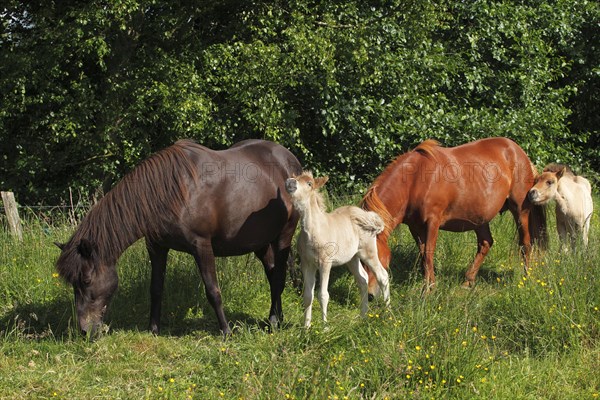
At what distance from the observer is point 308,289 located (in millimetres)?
6055

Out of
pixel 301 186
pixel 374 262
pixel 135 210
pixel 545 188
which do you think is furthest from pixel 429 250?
pixel 135 210

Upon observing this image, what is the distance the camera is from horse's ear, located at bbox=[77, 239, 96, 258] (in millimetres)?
5742

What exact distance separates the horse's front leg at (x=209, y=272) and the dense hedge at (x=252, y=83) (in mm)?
4371

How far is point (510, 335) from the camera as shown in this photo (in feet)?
18.4

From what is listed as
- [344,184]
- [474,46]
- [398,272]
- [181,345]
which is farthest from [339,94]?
[181,345]

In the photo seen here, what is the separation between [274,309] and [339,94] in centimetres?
558

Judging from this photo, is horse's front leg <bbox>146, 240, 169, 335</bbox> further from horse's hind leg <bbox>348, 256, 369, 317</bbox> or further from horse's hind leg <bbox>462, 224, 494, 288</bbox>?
horse's hind leg <bbox>462, 224, 494, 288</bbox>

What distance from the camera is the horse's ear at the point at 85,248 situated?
5742mm

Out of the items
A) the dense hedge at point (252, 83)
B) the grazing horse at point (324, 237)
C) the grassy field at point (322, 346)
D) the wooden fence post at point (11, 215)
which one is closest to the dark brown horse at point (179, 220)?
the grassy field at point (322, 346)

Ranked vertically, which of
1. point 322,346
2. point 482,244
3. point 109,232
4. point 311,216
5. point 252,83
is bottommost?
point 482,244

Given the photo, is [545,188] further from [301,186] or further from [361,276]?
[301,186]

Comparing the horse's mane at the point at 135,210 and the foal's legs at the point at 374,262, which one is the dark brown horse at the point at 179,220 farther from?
the foal's legs at the point at 374,262

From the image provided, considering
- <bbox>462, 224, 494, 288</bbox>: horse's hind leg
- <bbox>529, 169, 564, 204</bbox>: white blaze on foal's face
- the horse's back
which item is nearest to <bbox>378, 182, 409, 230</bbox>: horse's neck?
the horse's back

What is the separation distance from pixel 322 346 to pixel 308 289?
100 cm
